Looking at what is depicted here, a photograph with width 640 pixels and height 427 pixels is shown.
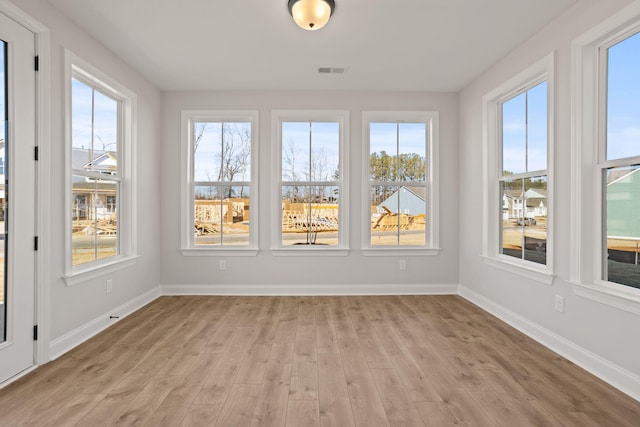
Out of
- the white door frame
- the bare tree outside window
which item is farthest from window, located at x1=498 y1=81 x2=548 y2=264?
the white door frame

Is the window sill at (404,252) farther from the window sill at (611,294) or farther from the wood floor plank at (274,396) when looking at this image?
the wood floor plank at (274,396)

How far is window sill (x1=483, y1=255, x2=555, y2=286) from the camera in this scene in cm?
310

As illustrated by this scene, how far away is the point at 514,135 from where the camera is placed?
375 centimetres

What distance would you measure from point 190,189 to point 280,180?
3.97ft

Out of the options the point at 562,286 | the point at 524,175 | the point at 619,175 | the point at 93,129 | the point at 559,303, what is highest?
the point at 93,129

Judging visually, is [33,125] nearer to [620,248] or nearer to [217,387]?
[217,387]

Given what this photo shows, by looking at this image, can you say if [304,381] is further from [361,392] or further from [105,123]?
[105,123]

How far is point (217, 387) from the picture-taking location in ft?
7.68

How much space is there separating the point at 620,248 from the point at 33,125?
4228 millimetres

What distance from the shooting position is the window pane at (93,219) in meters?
3.21

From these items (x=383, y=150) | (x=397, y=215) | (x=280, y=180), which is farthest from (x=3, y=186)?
(x=397, y=215)

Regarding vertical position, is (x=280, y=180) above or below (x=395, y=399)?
above

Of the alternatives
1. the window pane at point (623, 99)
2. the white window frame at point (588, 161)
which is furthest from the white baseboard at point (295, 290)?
the window pane at point (623, 99)

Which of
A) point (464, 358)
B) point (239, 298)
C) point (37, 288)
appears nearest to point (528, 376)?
point (464, 358)
